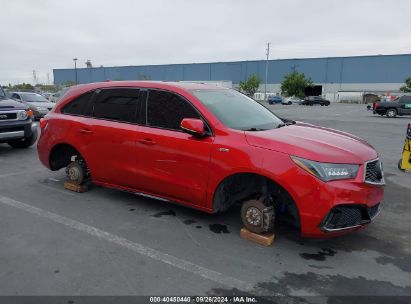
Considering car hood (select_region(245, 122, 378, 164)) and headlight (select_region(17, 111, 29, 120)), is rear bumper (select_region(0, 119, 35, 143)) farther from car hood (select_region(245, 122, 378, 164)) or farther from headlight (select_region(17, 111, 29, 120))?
car hood (select_region(245, 122, 378, 164))

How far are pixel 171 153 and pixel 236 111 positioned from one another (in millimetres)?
994

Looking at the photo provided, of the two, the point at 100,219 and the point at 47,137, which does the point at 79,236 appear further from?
the point at 47,137

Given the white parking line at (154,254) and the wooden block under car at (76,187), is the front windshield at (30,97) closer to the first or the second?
the wooden block under car at (76,187)

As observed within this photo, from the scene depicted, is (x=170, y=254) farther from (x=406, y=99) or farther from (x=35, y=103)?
(x=406, y=99)

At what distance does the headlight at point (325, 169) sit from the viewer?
3531 millimetres

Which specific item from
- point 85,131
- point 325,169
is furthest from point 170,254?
point 85,131

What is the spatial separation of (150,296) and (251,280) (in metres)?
0.90

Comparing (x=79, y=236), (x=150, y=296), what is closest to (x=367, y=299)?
(x=150, y=296)

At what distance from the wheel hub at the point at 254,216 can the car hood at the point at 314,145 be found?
718 mm

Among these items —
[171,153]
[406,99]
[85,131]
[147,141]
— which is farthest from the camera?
[406,99]

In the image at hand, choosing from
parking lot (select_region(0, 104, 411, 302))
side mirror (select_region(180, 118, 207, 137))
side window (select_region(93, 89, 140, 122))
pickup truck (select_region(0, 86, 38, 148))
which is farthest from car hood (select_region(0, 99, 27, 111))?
side mirror (select_region(180, 118, 207, 137))

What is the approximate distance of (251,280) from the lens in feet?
10.6

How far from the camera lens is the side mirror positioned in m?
4.01

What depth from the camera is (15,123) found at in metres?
8.61
